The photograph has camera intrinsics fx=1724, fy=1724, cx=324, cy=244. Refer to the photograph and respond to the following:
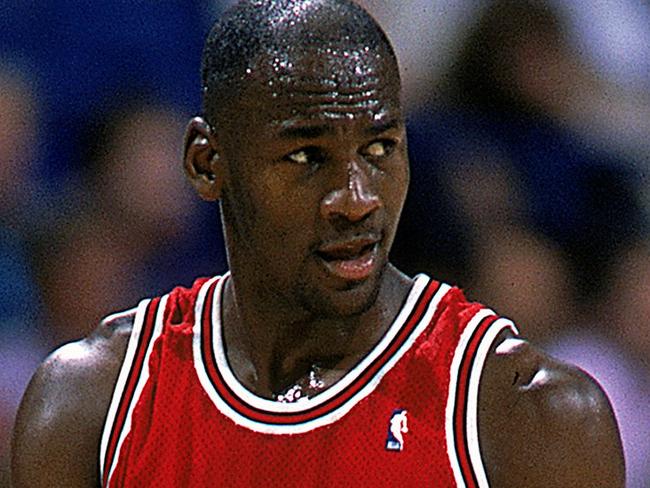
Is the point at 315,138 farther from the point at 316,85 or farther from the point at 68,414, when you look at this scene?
the point at 68,414

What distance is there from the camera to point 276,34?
2.36 metres

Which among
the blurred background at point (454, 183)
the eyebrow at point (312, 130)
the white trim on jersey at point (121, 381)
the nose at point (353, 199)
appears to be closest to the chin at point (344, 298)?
the nose at point (353, 199)

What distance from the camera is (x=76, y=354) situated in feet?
8.56

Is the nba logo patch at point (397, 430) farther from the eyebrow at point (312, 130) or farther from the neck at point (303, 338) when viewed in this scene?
the eyebrow at point (312, 130)

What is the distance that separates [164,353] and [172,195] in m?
1.46

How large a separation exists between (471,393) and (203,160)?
0.51 metres

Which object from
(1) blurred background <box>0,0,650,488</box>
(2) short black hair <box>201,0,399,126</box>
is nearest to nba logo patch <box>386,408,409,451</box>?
(2) short black hair <box>201,0,399,126</box>

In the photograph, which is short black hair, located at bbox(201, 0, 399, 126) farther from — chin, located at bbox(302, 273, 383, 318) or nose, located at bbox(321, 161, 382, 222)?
chin, located at bbox(302, 273, 383, 318)

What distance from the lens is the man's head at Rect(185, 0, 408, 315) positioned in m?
2.32

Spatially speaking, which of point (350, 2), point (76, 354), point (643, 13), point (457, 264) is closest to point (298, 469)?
point (76, 354)

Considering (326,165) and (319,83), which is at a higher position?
(319,83)

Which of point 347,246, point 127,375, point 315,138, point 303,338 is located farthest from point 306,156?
point 127,375

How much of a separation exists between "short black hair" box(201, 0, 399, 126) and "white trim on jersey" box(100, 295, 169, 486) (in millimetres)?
371

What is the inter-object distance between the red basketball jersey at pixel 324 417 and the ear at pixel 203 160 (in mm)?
247
